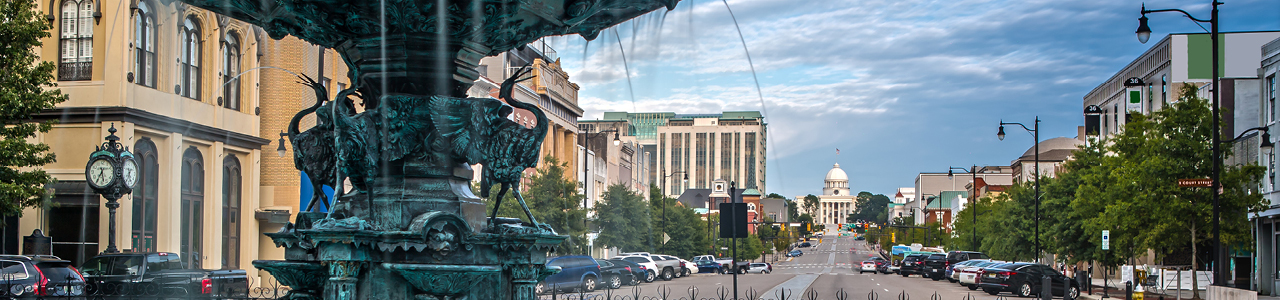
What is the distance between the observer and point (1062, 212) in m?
48.0

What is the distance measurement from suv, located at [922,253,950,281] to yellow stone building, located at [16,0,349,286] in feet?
114

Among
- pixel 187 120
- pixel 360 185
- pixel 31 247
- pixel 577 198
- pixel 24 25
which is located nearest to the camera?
pixel 360 185

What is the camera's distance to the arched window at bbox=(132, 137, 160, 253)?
29.6m

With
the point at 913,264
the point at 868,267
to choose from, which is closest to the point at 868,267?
the point at 868,267

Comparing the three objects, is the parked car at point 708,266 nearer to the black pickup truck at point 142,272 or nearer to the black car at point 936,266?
the black car at point 936,266

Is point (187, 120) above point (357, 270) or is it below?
above

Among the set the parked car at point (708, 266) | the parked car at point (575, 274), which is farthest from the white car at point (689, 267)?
the parked car at point (575, 274)

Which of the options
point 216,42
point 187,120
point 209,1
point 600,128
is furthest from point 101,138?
point 600,128

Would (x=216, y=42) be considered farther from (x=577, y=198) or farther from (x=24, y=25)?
(x=577, y=198)

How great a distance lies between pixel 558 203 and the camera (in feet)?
164

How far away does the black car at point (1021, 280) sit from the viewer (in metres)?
37.1

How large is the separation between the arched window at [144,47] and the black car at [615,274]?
15.4m

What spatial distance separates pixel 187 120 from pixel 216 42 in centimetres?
278

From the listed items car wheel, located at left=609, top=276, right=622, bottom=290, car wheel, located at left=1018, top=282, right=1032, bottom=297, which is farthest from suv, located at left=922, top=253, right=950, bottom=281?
car wheel, located at left=609, top=276, right=622, bottom=290
